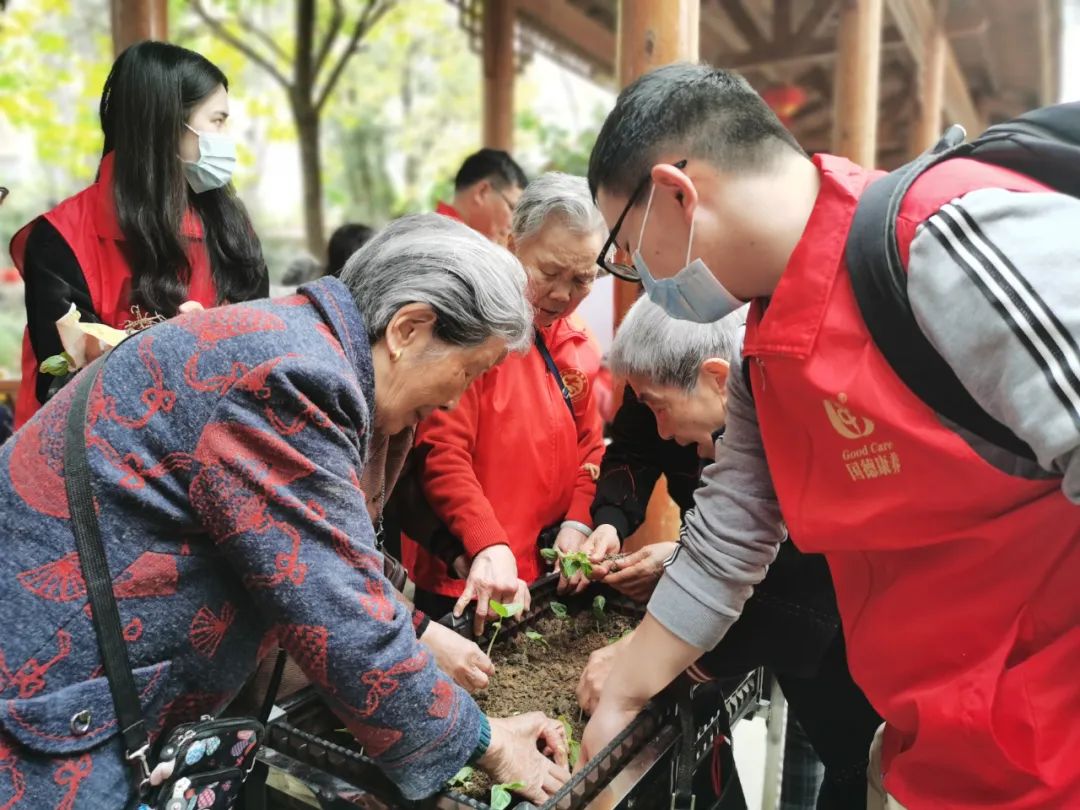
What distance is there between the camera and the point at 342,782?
1.14 meters

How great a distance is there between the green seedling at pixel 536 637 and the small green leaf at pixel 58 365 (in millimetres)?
1192

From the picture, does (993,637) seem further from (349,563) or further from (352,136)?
(352,136)

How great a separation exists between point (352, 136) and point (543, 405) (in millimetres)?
16600

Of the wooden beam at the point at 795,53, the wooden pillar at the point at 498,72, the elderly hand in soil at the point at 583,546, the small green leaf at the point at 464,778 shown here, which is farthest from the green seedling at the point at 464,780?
the wooden beam at the point at 795,53

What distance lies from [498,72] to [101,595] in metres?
5.53

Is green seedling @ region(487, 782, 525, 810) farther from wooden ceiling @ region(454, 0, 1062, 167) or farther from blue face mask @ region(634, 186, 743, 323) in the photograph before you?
wooden ceiling @ region(454, 0, 1062, 167)

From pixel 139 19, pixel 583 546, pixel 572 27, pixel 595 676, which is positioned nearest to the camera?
pixel 595 676

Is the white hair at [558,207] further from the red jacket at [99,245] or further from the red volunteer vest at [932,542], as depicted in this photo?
the red volunteer vest at [932,542]

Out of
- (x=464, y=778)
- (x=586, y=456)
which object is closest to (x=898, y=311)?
(x=464, y=778)

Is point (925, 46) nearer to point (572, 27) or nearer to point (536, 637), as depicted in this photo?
point (572, 27)

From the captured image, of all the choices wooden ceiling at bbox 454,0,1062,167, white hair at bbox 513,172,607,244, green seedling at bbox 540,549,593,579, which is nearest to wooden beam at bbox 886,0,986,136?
wooden ceiling at bbox 454,0,1062,167

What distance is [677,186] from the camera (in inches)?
41.4

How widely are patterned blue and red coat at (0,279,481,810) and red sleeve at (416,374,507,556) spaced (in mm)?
798

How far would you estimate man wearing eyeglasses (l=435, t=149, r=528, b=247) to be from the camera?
12.1ft
